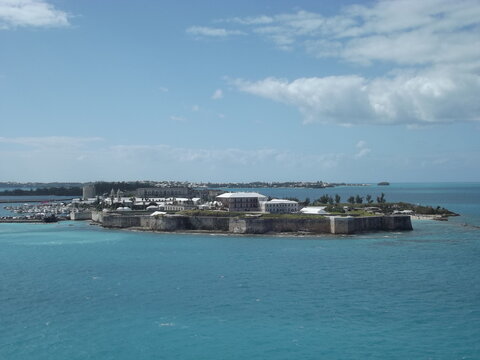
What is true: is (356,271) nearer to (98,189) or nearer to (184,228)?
(184,228)

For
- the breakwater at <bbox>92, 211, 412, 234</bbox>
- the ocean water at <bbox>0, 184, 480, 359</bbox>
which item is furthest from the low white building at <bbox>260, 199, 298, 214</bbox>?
the ocean water at <bbox>0, 184, 480, 359</bbox>

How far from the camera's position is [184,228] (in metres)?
59.1

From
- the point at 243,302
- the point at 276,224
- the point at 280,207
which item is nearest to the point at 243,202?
the point at 280,207

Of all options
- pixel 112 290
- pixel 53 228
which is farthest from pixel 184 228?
pixel 112 290

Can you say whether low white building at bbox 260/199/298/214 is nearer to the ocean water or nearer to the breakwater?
the breakwater

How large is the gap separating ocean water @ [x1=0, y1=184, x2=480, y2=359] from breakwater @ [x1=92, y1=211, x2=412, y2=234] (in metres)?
8.25

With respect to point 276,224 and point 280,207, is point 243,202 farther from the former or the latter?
point 276,224

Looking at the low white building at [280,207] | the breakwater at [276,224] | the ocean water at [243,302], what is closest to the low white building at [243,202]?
the low white building at [280,207]

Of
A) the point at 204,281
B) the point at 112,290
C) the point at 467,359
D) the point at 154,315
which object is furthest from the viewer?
the point at 204,281

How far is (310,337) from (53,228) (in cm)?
5319

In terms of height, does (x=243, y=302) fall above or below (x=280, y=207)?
below

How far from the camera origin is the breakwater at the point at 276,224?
52812 millimetres

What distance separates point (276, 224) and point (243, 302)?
29258 millimetres

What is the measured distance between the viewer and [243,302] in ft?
83.0
